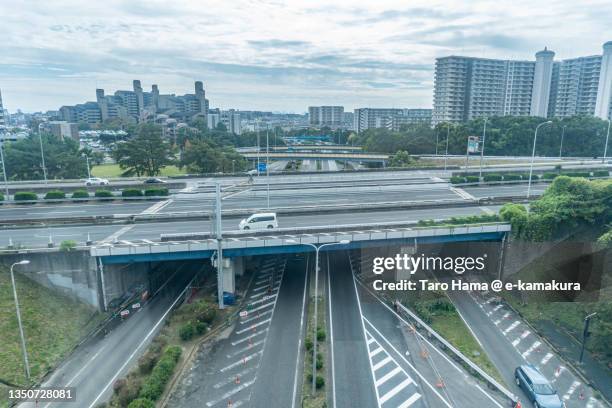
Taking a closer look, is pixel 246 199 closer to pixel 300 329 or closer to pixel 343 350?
pixel 300 329

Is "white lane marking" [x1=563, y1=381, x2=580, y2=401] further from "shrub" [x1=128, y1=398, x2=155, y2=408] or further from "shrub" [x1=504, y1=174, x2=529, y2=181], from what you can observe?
"shrub" [x1=504, y1=174, x2=529, y2=181]

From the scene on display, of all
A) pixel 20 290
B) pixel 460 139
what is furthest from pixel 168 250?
pixel 460 139

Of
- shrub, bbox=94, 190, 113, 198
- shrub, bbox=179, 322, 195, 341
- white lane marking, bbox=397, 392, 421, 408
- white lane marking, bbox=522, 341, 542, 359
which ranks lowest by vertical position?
white lane marking, bbox=522, 341, 542, 359

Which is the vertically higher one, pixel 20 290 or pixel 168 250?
pixel 168 250

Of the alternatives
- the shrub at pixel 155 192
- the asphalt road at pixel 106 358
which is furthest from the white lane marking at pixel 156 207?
the asphalt road at pixel 106 358

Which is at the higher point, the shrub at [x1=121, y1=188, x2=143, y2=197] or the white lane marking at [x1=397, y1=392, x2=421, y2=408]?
the shrub at [x1=121, y1=188, x2=143, y2=197]

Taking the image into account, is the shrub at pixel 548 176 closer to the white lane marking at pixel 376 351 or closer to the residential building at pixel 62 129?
the white lane marking at pixel 376 351

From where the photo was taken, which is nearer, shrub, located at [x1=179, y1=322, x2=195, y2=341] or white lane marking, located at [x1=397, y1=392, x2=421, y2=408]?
white lane marking, located at [x1=397, y1=392, x2=421, y2=408]

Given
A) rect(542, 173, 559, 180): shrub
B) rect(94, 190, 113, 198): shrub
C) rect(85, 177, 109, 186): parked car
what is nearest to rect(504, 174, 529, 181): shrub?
rect(542, 173, 559, 180): shrub
